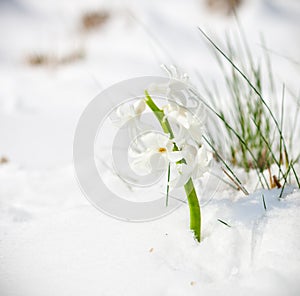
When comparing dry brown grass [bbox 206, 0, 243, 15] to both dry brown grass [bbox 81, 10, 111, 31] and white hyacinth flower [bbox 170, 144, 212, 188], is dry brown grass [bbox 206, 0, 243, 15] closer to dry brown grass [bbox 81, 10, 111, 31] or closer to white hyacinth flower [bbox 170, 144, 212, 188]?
dry brown grass [bbox 81, 10, 111, 31]

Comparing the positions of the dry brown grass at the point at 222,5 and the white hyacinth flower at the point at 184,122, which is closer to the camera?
the white hyacinth flower at the point at 184,122

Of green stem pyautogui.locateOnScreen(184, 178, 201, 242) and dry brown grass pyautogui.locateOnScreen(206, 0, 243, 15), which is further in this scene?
dry brown grass pyautogui.locateOnScreen(206, 0, 243, 15)

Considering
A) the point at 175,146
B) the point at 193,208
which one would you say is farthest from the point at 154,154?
the point at 193,208

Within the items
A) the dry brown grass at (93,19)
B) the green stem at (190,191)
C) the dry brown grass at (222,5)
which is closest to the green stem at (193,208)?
the green stem at (190,191)

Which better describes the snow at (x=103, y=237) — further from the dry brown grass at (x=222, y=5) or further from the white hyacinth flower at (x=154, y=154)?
the dry brown grass at (x=222, y=5)

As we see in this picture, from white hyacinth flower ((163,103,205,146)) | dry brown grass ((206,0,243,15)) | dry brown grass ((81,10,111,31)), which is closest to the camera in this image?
white hyacinth flower ((163,103,205,146))

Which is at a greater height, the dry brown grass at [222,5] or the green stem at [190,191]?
the green stem at [190,191]

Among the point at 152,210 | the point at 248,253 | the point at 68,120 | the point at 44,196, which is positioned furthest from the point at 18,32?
the point at 248,253

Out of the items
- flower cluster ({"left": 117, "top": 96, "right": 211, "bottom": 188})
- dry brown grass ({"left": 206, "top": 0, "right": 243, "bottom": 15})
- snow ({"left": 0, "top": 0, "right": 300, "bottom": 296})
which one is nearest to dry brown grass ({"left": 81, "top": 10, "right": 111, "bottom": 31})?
dry brown grass ({"left": 206, "top": 0, "right": 243, "bottom": 15})

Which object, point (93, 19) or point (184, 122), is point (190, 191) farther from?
point (93, 19)
